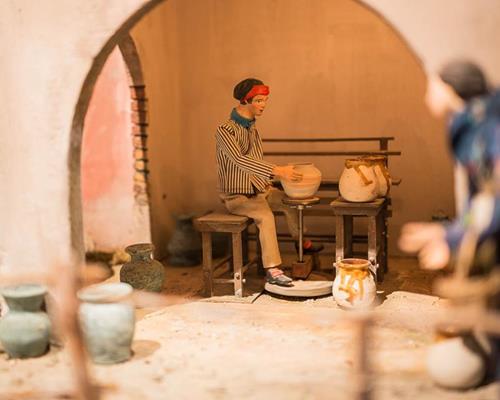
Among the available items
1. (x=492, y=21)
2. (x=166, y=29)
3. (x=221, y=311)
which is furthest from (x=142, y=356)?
(x=166, y=29)

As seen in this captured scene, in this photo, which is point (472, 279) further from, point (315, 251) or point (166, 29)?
point (166, 29)

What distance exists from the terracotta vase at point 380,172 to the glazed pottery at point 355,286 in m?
1.02

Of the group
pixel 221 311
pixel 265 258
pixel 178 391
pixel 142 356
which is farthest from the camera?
pixel 265 258

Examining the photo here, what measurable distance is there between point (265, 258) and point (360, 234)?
1.92 m

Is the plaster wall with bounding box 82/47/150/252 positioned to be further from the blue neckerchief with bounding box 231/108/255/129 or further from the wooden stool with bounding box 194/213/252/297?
the blue neckerchief with bounding box 231/108/255/129

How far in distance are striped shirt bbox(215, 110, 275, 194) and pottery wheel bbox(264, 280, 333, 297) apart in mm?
894

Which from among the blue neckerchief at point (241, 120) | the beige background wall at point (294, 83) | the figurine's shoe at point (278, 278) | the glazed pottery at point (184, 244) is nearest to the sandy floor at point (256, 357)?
the figurine's shoe at point (278, 278)

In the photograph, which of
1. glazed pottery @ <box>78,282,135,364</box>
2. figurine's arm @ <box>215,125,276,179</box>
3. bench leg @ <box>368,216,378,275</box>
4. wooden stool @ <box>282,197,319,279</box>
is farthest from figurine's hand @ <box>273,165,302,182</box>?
glazed pottery @ <box>78,282,135,364</box>

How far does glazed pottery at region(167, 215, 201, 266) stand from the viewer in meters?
8.70

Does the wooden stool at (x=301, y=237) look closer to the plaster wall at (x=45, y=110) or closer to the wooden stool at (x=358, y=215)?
the wooden stool at (x=358, y=215)

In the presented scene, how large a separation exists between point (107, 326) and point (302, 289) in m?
2.34

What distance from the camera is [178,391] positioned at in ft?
15.9

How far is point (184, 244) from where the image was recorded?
8703mm

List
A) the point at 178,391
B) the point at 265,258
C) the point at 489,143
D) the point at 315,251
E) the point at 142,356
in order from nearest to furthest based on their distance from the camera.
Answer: the point at 489,143 < the point at 178,391 < the point at 142,356 < the point at 265,258 < the point at 315,251
